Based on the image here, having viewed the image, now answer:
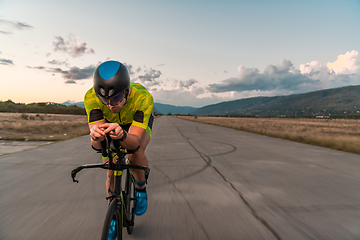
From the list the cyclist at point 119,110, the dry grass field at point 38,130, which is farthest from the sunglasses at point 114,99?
the dry grass field at point 38,130

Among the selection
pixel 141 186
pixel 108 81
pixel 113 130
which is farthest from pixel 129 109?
pixel 141 186

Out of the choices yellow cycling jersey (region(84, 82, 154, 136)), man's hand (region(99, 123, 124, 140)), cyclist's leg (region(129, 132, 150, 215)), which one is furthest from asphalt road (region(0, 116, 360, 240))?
man's hand (region(99, 123, 124, 140))

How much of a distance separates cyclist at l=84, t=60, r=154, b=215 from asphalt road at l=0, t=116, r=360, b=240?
0.83 metres

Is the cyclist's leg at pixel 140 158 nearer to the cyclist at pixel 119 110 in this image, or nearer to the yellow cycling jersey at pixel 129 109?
the cyclist at pixel 119 110

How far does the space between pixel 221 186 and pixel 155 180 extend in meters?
1.45

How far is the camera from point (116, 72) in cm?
185

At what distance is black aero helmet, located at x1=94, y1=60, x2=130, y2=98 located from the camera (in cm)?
180

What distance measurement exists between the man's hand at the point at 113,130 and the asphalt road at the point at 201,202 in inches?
59.7

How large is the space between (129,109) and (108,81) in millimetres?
609

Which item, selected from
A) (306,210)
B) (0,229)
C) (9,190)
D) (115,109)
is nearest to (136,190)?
(115,109)

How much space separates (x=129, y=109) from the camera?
2.37 meters

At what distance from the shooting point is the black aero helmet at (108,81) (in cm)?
180

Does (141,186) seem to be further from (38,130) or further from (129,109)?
(38,130)

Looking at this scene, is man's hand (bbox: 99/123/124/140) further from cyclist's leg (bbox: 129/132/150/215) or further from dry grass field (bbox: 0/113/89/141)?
dry grass field (bbox: 0/113/89/141)
